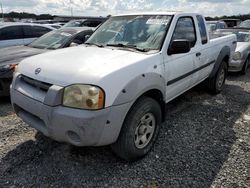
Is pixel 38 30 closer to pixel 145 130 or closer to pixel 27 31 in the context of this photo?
pixel 27 31

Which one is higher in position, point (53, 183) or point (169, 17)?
point (169, 17)

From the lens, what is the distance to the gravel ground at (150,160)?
2.90 m

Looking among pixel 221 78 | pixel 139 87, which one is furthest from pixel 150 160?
pixel 221 78

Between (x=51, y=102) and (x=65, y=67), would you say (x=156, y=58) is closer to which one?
(x=65, y=67)

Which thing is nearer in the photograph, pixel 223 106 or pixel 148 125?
pixel 148 125

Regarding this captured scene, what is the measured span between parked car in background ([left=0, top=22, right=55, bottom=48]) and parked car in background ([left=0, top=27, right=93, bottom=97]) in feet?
5.86

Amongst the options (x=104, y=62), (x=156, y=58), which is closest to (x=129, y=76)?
(x=104, y=62)

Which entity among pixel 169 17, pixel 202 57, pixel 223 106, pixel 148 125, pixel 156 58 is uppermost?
pixel 169 17

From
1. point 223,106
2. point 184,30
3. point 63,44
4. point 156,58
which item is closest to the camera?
point 156,58

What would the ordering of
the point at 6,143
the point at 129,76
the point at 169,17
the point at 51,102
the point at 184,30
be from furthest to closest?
1. the point at 184,30
2. the point at 169,17
3. the point at 6,143
4. the point at 129,76
5. the point at 51,102

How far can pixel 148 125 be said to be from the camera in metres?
3.35

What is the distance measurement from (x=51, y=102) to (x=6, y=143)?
146 centimetres

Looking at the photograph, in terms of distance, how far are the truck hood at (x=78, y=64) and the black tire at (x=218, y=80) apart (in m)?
2.92

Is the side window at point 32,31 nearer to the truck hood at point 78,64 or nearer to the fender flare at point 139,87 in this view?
the truck hood at point 78,64
